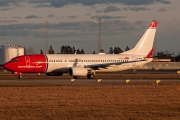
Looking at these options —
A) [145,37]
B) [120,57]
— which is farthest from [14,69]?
[145,37]

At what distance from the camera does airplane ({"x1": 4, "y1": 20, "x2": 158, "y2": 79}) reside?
6419 centimetres

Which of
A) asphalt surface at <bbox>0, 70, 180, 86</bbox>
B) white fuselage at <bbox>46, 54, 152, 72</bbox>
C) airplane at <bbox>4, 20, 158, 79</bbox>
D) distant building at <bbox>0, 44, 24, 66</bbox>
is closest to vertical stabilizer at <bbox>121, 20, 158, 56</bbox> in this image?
airplane at <bbox>4, 20, 158, 79</bbox>

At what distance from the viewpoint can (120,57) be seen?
69312mm

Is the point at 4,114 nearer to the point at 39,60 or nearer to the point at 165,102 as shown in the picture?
the point at 165,102

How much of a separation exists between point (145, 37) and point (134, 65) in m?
6.27

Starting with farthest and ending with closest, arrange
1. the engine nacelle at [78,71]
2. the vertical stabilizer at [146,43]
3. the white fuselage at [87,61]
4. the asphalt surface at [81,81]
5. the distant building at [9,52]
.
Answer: the distant building at [9,52] < the vertical stabilizer at [146,43] < the white fuselage at [87,61] < the engine nacelle at [78,71] < the asphalt surface at [81,81]

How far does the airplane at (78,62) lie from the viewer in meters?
64.2

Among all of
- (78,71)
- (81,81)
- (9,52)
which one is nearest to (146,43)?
(78,71)

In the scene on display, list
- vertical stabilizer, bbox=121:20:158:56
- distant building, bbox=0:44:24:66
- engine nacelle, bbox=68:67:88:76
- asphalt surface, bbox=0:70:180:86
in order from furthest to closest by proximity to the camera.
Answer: distant building, bbox=0:44:24:66 < vertical stabilizer, bbox=121:20:158:56 < engine nacelle, bbox=68:67:88:76 < asphalt surface, bbox=0:70:180:86

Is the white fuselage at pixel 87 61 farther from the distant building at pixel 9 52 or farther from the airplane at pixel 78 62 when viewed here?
the distant building at pixel 9 52

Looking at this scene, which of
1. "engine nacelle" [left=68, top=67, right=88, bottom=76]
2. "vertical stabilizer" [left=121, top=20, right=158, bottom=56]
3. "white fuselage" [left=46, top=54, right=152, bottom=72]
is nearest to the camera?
"engine nacelle" [left=68, top=67, right=88, bottom=76]

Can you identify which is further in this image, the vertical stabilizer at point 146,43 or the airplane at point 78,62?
the vertical stabilizer at point 146,43

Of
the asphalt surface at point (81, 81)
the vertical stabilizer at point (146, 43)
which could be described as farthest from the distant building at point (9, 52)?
the asphalt surface at point (81, 81)

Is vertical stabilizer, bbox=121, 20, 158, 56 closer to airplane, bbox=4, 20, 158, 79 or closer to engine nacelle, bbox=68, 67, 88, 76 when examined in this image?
airplane, bbox=4, 20, 158, 79
